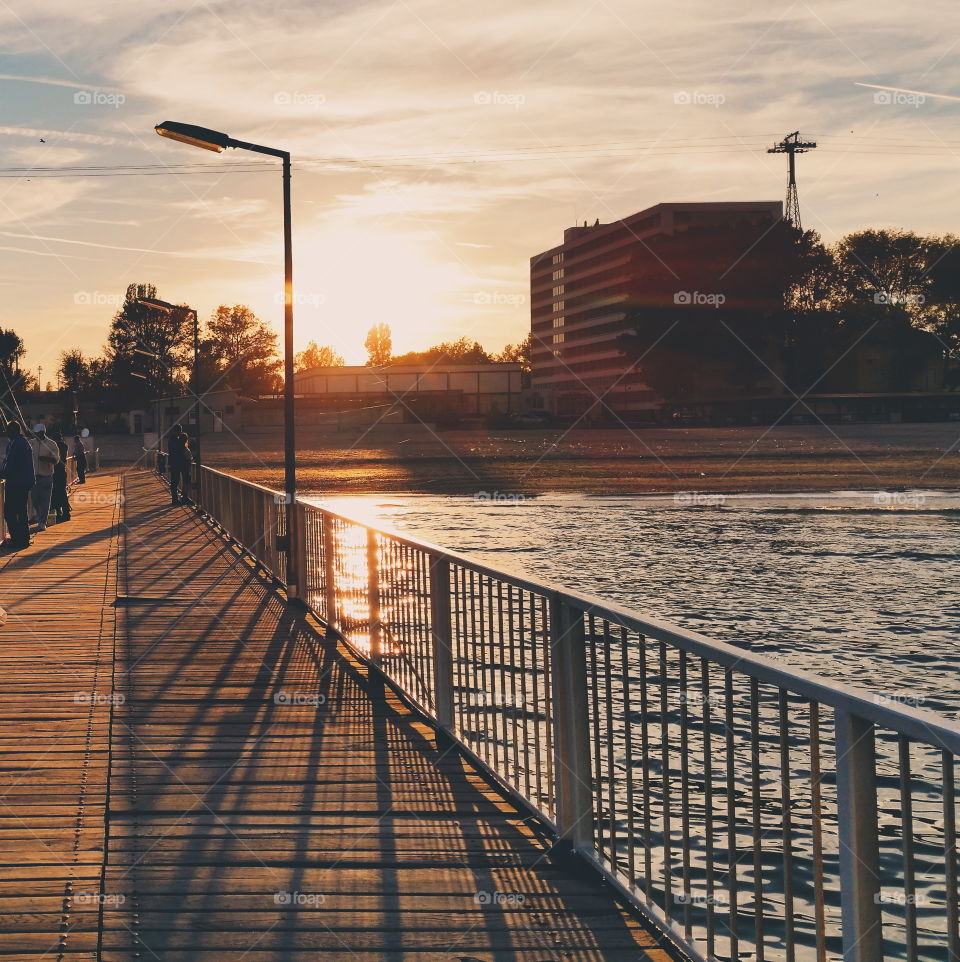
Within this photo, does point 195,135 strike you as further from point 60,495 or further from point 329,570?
point 60,495

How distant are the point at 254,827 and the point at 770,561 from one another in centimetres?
1507

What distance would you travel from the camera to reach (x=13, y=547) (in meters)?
21.8

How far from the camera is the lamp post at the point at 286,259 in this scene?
14188 mm

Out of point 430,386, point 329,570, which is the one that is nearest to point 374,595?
point 329,570

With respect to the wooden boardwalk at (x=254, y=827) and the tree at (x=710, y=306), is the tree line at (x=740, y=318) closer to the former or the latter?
the tree at (x=710, y=306)

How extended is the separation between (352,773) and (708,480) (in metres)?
37.1

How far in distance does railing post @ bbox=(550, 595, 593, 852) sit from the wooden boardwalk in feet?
0.57

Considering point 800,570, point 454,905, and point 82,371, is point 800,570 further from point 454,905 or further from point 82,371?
point 82,371

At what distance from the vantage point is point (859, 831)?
10.0ft

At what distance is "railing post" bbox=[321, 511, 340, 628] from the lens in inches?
447

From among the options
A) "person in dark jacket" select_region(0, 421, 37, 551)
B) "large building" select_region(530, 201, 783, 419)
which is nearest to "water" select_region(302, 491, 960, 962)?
"person in dark jacket" select_region(0, 421, 37, 551)

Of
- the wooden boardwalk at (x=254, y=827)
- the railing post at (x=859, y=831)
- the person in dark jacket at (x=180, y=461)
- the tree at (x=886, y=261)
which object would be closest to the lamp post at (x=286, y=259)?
the wooden boardwalk at (x=254, y=827)

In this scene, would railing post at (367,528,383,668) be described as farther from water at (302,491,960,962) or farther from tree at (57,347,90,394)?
tree at (57,347,90,394)

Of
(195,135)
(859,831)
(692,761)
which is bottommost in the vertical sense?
(692,761)
